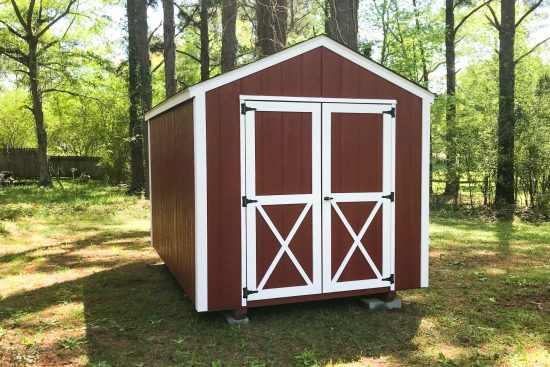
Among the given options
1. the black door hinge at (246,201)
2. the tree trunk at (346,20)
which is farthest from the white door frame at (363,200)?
the tree trunk at (346,20)

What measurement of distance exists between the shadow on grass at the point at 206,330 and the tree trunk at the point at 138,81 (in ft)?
34.7

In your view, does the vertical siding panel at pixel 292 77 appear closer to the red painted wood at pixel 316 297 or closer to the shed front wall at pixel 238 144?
the shed front wall at pixel 238 144

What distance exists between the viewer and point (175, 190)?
6.19m

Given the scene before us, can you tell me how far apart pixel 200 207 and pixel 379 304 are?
231 cm

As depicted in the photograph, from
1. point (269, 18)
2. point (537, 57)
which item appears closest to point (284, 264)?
point (269, 18)

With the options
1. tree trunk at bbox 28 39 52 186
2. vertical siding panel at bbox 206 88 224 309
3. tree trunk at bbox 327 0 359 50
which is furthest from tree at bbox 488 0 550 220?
tree trunk at bbox 28 39 52 186

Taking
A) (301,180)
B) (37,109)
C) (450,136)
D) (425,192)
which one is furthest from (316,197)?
(37,109)

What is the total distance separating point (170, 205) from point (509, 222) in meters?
9.29

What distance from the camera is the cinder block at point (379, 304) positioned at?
568 centimetres

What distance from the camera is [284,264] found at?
5.33 m

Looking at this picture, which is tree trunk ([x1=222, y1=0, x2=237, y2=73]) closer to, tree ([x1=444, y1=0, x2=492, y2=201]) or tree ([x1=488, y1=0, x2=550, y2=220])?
tree ([x1=444, y1=0, x2=492, y2=201])

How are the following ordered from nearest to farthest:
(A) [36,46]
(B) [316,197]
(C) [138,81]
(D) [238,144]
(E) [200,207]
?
(E) [200,207]
(D) [238,144]
(B) [316,197]
(C) [138,81]
(A) [36,46]

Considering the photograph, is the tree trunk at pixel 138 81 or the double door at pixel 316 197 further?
the tree trunk at pixel 138 81

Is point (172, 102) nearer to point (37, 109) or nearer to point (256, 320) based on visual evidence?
point (256, 320)
